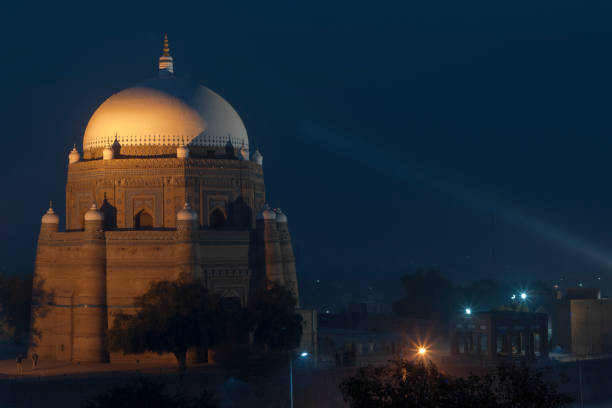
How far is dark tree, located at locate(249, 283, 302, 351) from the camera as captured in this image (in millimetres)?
55375

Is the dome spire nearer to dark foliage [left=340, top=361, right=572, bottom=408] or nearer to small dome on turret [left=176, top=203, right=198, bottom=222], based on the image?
small dome on turret [left=176, top=203, right=198, bottom=222]

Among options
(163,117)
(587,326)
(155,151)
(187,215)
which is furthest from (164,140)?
(587,326)

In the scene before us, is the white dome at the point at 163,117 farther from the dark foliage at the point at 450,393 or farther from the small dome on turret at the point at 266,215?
the dark foliage at the point at 450,393

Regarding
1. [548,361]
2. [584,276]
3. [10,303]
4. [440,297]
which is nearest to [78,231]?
[10,303]

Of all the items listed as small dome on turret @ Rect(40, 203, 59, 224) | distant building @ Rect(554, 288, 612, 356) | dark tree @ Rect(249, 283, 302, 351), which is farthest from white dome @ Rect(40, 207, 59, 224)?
distant building @ Rect(554, 288, 612, 356)

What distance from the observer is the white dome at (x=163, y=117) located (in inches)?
2314

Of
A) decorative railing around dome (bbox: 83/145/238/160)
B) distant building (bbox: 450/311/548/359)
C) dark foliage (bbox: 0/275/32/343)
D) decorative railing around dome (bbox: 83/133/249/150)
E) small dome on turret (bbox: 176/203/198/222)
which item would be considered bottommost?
Result: distant building (bbox: 450/311/548/359)

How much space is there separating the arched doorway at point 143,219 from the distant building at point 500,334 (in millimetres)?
17275

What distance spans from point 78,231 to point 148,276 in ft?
17.9

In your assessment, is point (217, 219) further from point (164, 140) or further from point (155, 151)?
point (164, 140)

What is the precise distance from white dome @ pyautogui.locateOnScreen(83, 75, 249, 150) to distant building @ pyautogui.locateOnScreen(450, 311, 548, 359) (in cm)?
1574

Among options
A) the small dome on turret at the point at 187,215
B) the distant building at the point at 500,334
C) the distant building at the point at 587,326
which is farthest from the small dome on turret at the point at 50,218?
the distant building at the point at 587,326

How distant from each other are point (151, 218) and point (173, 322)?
7.73 metres

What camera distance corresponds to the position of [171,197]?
58.3 m
